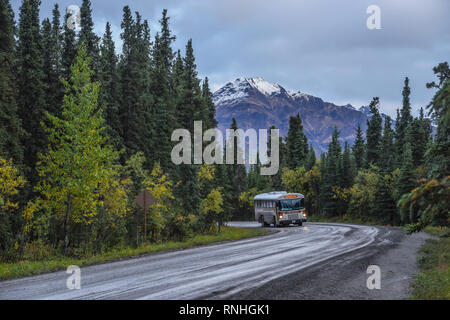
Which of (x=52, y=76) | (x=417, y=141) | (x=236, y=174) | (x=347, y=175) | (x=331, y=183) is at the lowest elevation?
(x=331, y=183)

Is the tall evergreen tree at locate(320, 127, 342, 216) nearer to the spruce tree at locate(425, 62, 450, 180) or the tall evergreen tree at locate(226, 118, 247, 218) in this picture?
the tall evergreen tree at locate(226, 118, 247, 218)

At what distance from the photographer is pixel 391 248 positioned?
18.8m

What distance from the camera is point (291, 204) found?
4106cm

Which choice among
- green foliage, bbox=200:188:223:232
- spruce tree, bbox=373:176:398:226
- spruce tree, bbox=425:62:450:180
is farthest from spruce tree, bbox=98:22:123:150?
spruce tree, bbox=373:176:398:226

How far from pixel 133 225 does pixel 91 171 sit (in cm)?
622

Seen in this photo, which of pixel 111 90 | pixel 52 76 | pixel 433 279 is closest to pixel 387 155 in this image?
pixel 111 90

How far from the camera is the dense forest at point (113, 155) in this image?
17.8 m

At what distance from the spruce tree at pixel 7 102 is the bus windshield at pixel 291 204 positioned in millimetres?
24219

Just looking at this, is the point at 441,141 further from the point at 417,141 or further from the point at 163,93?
the point at 417,141

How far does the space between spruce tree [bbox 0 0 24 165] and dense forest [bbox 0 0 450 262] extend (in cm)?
8

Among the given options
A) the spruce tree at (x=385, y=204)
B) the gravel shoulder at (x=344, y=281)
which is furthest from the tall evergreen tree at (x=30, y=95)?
the spruce tree at (x=385, y=204)

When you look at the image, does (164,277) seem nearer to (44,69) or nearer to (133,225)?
(133,225)

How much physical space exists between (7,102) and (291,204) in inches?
1060

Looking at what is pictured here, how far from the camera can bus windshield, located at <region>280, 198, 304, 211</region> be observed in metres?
40.6
